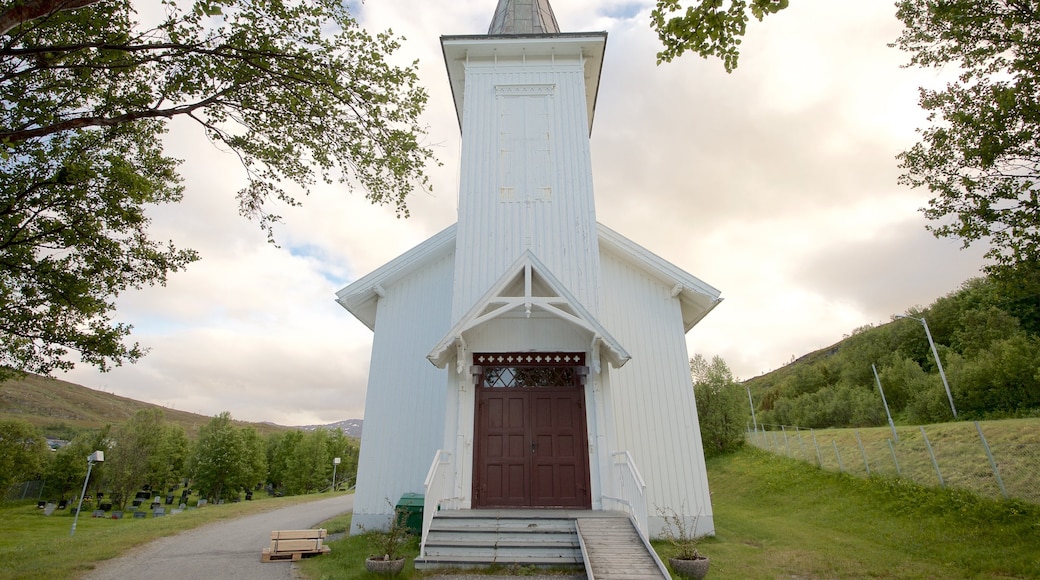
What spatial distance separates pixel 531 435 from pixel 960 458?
12.7 m

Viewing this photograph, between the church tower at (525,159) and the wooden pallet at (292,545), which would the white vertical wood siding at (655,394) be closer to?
the church tower at (525,159)

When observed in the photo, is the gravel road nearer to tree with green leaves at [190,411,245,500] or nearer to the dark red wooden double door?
the dark red wooden double door

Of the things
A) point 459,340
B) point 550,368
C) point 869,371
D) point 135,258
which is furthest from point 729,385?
point 869,371

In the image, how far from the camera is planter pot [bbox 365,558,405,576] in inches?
264

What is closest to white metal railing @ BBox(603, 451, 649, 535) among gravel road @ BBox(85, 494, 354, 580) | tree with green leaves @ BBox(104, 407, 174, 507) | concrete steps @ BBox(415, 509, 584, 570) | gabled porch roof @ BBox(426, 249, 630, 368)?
concrete steps @ BBox(415, 509, 584, 570)

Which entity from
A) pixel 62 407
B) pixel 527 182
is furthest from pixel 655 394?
pixel 62 407

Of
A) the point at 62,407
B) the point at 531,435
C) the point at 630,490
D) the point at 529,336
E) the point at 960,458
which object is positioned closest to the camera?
the point at 630,490

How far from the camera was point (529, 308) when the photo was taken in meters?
9.39

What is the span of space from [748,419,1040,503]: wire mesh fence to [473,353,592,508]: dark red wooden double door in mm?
9155

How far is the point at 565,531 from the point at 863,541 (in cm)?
694

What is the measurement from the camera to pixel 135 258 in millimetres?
10008

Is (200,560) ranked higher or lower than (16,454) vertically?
lower

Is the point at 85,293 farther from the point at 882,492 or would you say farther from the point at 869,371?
the point at 869,371

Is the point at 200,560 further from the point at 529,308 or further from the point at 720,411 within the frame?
the point at 720,411
